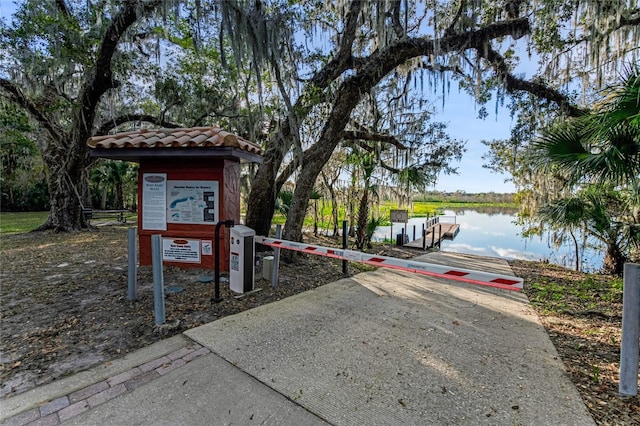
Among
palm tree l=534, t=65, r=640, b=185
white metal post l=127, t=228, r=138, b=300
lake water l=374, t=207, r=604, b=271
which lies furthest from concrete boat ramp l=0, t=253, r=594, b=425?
lake water l=374, t=207, r=604, b=271

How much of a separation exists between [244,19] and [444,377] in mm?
5059

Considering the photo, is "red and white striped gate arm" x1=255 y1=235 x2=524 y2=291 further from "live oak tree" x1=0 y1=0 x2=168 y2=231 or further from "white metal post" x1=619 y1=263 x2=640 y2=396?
"live oak tree" x1=0 y1=0 x2=168 y2=231

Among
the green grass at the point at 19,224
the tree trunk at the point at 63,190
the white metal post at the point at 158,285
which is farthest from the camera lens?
the green grass at the point at 19,224

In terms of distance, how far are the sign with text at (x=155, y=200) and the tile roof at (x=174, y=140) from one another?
0.68 meters

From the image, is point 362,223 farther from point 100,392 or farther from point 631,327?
point 100,392

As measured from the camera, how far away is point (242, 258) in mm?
4168

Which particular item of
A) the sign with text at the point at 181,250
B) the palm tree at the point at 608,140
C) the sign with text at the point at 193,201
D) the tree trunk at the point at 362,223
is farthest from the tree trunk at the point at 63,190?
the palm tree at the point at 608,140

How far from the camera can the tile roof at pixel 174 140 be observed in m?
4.61

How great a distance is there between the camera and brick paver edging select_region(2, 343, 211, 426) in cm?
183

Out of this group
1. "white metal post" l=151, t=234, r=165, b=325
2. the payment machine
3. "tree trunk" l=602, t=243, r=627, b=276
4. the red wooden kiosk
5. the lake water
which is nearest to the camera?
"white metal post" l=151, t=234, r=165, b=325

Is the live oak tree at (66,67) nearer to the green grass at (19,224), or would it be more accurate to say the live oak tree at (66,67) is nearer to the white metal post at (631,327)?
the green grass at (19,224)

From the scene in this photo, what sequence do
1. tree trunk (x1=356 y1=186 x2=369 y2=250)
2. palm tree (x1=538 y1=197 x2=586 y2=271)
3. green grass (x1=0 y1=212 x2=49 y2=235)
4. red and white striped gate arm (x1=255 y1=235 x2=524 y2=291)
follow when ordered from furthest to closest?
green grass (x1=0 y1=212 x2=49 y2=235), tree trunk (x1=356 y1=186 x2=369 y2=250), palm tree (x1=538 y1=197 x2=586 y2=271), red and white striped gate arm (x1=255 y1=235 x2=524 y2=291)

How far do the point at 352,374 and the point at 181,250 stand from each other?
13.6ft

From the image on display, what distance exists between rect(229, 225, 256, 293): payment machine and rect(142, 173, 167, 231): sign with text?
190cm
